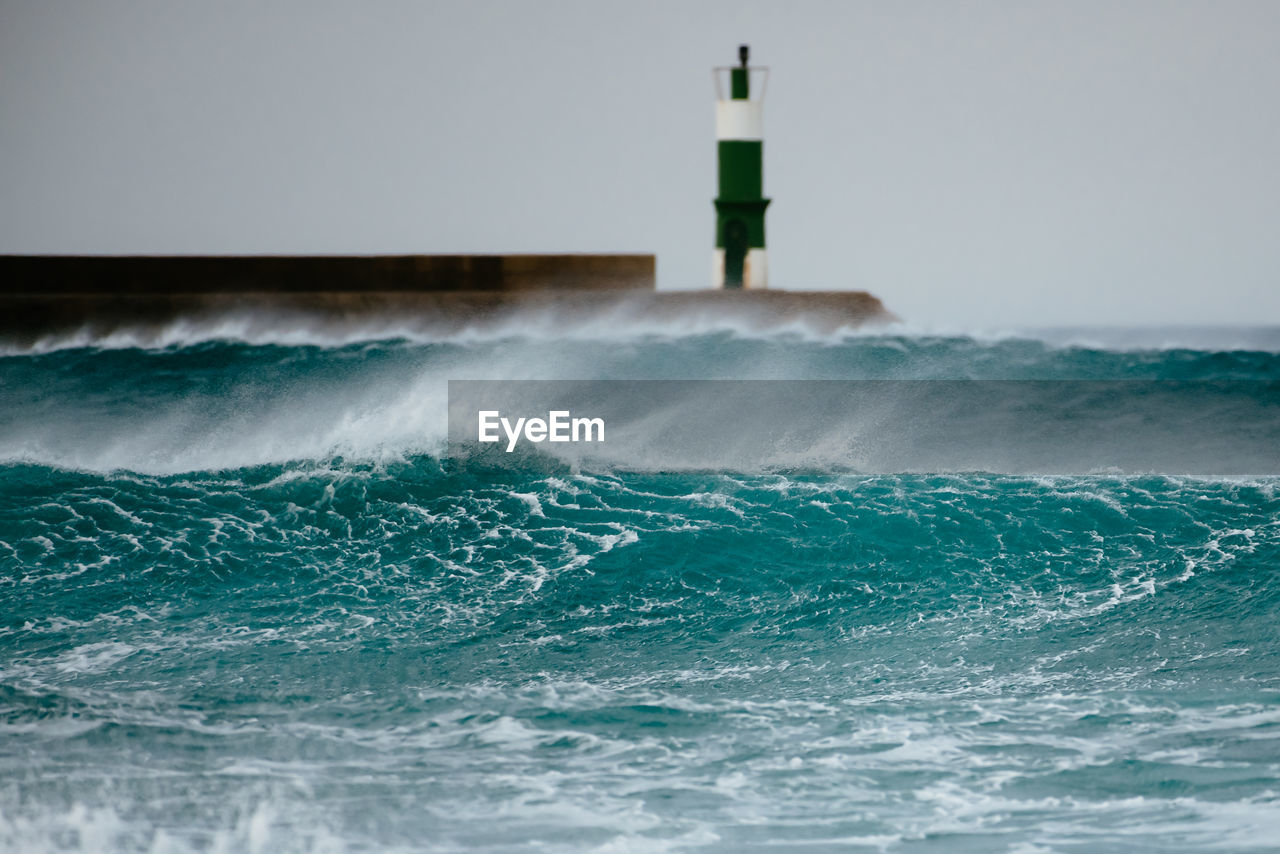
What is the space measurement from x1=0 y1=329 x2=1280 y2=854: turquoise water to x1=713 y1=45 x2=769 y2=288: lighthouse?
163cm

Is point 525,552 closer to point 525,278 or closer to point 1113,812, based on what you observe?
point 1113,812

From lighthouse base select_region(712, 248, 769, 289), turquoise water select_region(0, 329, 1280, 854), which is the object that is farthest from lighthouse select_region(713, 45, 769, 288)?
turquoise water select_region(0, 329, 1280, 854)

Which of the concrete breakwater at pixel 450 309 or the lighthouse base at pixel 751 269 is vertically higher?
the lighthouse base at pixel 751 269

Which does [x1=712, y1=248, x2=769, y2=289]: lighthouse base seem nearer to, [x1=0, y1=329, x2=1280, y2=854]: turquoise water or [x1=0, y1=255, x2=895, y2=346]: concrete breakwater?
[x1=0, y1=255, x2=895, y2=346]: concrete breakwater

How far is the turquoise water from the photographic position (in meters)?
3.38

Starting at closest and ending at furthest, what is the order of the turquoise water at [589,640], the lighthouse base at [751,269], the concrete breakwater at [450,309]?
the turquoise water at [589,640] < the concrete breakwater at [450,309] < the lighthouse base at [751,269]

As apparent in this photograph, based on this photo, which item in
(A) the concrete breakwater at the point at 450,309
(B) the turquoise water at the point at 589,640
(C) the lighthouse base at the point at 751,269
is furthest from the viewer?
(C) the lighthouse base at the point at 751,269

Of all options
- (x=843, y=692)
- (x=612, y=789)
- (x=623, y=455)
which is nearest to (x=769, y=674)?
(x=843, y=692)

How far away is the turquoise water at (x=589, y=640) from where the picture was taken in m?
3.38

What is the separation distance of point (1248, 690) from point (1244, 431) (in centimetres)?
421

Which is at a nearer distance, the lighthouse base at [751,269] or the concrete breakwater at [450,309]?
the concrete breakwater at [450,309]

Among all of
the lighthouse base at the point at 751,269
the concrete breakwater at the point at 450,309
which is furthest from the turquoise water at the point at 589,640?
the lighthouse base at the point at 751,269

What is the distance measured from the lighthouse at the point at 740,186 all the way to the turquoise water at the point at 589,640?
5.33 ft

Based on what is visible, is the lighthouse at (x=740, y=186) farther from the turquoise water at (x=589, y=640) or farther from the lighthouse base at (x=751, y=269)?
the turquoise water at (x=589, y=640)
